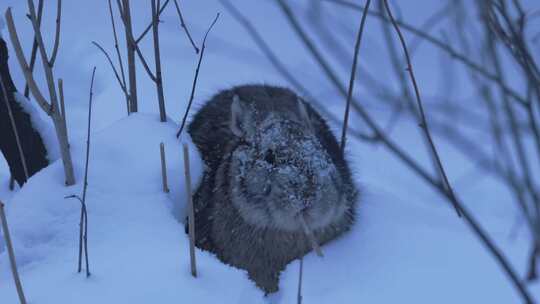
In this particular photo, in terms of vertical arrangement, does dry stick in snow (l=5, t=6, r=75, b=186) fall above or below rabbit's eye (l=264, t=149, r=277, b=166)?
above

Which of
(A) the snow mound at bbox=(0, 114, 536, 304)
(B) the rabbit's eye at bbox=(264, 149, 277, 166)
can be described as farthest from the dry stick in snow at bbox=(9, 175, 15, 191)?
(B) the rabbit's eye at bbox=(264, 149, 277, 166)

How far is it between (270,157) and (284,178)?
5.7 inches

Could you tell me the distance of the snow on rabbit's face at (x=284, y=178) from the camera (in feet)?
7.42

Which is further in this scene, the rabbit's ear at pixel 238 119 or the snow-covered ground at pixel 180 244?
the rabbit's ear at pixel 238 119

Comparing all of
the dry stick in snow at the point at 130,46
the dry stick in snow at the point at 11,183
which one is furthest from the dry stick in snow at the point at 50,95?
the dry stick in snow at the point at 11,183

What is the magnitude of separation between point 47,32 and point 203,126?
2.98m

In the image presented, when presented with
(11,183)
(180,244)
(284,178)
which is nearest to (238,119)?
(284,178)

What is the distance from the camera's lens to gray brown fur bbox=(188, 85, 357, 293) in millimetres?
2291

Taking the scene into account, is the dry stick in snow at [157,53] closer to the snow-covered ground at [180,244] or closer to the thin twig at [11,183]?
the snow-covered ground at [180,244]

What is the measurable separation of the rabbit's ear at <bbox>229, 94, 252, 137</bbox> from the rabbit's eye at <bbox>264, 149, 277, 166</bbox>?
0.28 meters

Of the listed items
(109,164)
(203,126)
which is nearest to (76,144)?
(109,164)

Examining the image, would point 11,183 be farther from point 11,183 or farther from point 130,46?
point 130,46

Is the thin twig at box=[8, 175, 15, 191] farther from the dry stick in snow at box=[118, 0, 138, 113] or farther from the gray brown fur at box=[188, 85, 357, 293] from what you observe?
the gray brown fur at box=[188, 85, 357, 293]

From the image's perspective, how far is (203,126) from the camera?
3094mm
